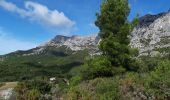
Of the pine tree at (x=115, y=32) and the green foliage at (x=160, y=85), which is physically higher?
the pine tree at (x=115, y=32)

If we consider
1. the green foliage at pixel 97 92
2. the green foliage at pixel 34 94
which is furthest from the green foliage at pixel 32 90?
the green foliage at pixel 97 92

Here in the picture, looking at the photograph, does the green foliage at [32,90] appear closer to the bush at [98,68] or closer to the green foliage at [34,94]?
the green foliage at [34,94]

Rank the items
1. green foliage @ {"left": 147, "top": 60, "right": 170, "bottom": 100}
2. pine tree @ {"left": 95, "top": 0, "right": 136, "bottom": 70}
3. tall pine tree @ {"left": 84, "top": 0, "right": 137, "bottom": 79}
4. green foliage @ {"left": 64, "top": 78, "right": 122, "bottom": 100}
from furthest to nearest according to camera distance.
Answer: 1. pine tree @ {"left": 95, "top": 0, "right": 136, "bottom": 70}
2. tall pine tree @ {"left": 84, "top": 0, "right": 137, "bottom": 79}
3. green foliage @ {"left": 64, "top": 78, "right": 122, "bottom": 100}
4. green foliage @ {"left": 147, "top": 60, "right": 170, "bottom": 100}

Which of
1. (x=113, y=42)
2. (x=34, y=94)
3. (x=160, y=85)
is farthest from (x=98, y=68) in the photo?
(x=160, y=85)

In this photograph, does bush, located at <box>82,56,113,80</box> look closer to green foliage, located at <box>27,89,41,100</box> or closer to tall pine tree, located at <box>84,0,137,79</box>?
tall pine tree, located at <box>84,0,137,79</box>

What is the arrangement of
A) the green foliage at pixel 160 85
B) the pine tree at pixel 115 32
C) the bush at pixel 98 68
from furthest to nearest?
the pine tree at pixel 115 32
the bush at pixel 98 68
the green foliage at pixel 160 85

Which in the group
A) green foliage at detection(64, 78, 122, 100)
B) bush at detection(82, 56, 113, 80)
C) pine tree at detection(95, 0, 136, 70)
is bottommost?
green foliage at detection(64, 78, 122, 100)

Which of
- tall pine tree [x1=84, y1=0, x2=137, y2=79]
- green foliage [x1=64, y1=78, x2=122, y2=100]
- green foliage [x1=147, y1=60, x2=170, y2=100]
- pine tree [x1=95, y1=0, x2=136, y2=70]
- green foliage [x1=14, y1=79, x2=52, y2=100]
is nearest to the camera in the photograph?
green foliage [x1=147, y1=60, x2=170, y2=100]

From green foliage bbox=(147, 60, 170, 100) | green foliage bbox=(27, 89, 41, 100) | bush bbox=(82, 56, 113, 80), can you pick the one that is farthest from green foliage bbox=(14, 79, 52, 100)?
green foliage bbox=(147, 60, 170, 100)

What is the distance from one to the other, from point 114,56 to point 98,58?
7.00ft

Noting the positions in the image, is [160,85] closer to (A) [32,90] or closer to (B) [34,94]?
(B) [34,94]

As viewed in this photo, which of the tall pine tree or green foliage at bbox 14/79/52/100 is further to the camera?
the tall pine tree

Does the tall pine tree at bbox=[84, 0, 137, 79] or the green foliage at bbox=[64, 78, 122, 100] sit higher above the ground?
the tall pine tree at bbox=[84, 0, 137, 79]

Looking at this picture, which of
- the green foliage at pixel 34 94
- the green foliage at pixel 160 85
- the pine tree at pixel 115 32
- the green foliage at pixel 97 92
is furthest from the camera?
the pine tree at pixel 115 32
